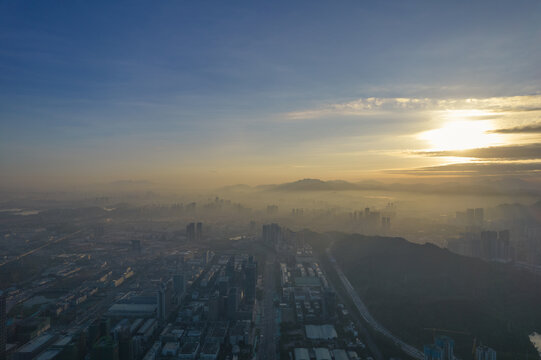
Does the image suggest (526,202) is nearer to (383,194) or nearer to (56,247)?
(383,194)

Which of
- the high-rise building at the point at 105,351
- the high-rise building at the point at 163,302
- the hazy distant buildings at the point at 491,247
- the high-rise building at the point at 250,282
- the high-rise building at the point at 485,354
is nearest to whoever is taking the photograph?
the high-rise building at the point at 485,354

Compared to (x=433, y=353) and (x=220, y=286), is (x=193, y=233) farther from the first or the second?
(x=433, y=353)

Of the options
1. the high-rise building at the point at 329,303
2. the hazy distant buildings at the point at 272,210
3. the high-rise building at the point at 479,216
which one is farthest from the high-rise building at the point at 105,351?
the hazy distant buildings at the point at 272,210

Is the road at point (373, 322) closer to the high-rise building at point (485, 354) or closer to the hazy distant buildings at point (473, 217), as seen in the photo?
the high-rise building at point (485, 354)

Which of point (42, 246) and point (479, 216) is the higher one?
point (479, 216)

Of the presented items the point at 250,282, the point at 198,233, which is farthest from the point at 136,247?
the point at 250,282

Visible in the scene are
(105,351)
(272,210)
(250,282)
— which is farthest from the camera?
(272,210)

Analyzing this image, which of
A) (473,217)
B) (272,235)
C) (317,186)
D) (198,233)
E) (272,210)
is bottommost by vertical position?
(198,233)
